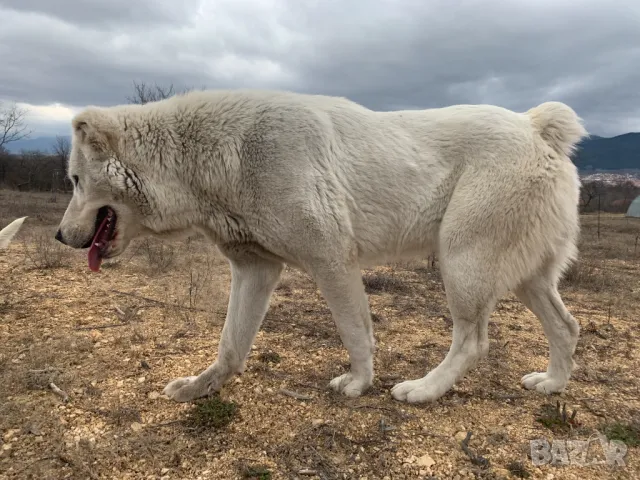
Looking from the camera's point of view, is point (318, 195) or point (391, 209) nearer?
point (318, 195)

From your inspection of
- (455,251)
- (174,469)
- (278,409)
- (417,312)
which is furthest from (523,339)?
(174,469)

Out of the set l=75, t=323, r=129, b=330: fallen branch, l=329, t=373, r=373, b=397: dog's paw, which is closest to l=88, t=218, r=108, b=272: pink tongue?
l=75, t=323, r=129, b=330: fallen branch

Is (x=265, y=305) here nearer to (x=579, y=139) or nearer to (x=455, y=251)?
(x=455, y=251)

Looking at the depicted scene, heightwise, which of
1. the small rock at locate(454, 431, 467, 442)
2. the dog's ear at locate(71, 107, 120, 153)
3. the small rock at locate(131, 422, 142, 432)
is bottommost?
the small rock at locate(454, 431, 467, 442)

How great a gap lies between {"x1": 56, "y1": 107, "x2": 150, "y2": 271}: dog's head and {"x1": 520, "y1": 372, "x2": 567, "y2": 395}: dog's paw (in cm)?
319

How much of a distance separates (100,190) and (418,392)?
8.68 feet

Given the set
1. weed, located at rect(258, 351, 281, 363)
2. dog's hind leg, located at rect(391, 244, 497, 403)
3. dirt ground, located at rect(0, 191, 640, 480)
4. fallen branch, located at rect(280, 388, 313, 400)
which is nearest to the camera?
dirt ground, located at rect(0, 191, 640, 480)

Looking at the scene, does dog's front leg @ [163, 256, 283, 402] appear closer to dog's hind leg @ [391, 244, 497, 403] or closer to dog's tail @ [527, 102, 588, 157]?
dog's hind leg @ [391, 244, 497, 403]

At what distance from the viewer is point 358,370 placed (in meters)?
3.32

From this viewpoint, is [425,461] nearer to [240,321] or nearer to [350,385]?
[350,385]

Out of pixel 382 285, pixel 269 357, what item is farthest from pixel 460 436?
pixel 382 285

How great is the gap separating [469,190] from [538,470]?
1.74 m

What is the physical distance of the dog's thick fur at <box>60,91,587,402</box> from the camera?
Answer: 2971 millimetres

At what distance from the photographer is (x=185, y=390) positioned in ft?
10.3
